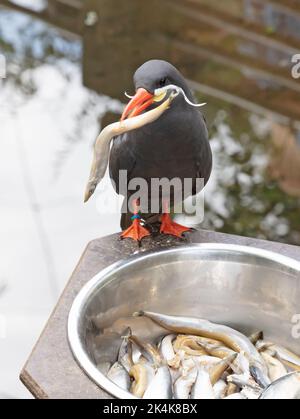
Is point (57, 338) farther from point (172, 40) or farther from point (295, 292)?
point (172, 40)

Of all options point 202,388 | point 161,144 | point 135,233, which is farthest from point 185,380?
point 161,144

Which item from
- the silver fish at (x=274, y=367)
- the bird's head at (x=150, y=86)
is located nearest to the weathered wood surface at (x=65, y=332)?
the silver fish at (x=274, y=367)

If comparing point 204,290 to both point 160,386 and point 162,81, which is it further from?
point 162,81

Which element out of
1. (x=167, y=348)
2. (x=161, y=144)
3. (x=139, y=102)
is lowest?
(x=167, y=348)

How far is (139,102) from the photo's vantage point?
1.52m

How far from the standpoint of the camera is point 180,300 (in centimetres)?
173

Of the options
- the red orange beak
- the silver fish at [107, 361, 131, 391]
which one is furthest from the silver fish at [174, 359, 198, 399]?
the red orange beak

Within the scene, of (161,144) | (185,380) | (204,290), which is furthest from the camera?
(204,290)

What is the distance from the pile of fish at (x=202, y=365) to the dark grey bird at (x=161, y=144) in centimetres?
27

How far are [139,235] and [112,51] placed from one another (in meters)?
2.38

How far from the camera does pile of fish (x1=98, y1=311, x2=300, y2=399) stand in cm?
145

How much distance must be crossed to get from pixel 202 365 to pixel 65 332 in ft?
1.10

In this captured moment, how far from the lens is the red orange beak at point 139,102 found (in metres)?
1.51

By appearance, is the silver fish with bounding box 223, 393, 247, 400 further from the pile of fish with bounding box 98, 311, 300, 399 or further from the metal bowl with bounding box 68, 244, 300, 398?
the metal bowl with bounding box 68, 244, 300, 398
